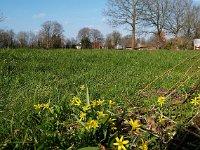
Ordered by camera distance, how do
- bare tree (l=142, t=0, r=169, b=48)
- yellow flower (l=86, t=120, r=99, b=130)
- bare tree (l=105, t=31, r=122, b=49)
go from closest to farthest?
yellow flower (l=86, t=120, r=99, b=130)
bare tree (l=142, t=0, r=169, b=48)
bare tree (l=105, t=31, r=122, b=49)

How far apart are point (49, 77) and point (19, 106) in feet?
12.7

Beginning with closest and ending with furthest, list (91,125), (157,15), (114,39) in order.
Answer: (91,125) → (157,15) → (114,39)

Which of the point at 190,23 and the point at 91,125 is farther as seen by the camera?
the point at 190,23

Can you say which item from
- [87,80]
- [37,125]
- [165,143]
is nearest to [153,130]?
[165,143]

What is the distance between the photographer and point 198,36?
5481 centimetres

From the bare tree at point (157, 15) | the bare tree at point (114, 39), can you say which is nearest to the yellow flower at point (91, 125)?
the bare tree at point (157, 15)

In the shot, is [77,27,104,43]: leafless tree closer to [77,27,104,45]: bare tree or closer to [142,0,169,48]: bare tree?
[77,27,104,45]: bare tree

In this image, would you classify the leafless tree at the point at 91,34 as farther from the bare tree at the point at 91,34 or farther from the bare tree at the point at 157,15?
the bare tree at the point at 157,15

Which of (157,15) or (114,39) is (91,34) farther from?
(157,15)

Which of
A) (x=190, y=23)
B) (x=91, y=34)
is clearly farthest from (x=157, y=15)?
(x=91, y=34)

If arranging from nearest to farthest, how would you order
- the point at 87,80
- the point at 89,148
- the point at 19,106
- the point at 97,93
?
the point at 89,148
the point at 19,106
the point at 97,93
the point at 87,80

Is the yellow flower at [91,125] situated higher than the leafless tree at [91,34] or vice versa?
the leafless tree at [91,34]

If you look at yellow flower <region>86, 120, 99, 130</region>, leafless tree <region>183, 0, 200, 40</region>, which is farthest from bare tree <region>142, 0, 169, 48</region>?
yellow flower <region>86, 120, 99, 130</region>

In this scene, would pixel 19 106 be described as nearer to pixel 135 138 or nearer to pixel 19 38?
pixel 135 138
